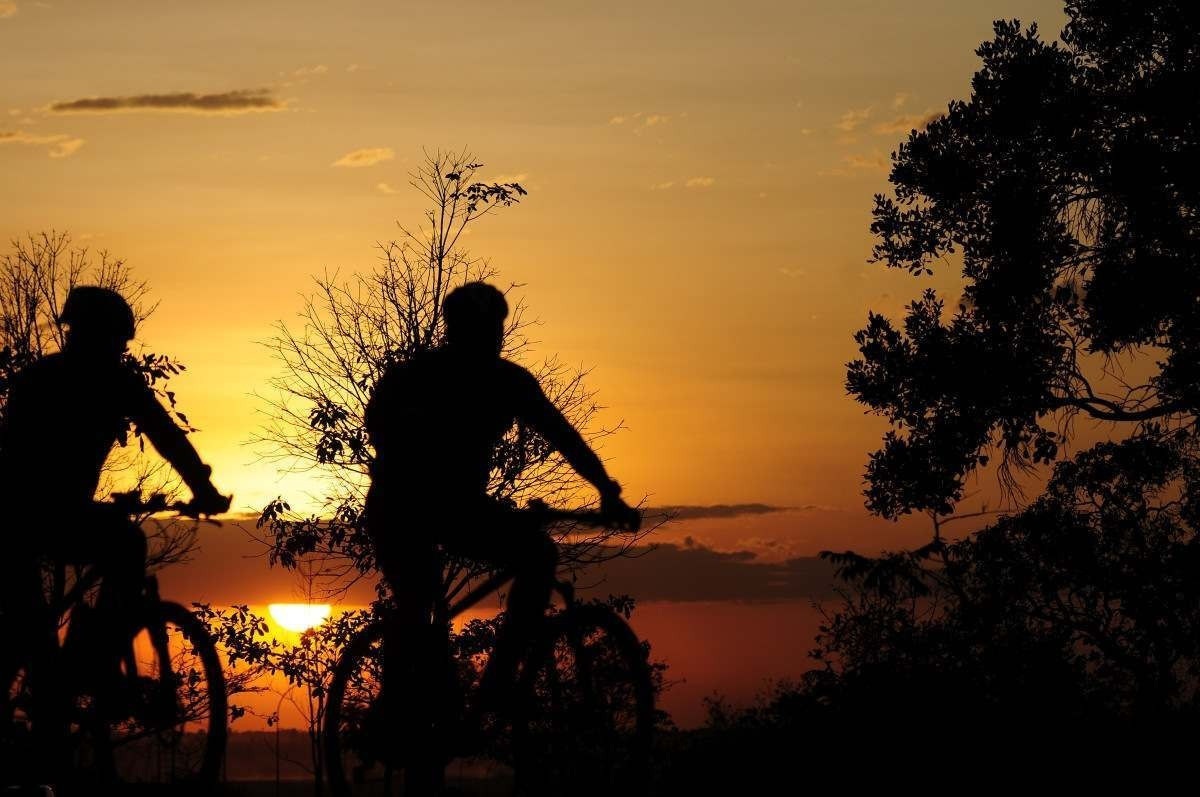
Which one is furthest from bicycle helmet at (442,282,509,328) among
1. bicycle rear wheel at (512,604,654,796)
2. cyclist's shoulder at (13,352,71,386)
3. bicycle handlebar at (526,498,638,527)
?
cyclist's shoulder at (13,352,71,386)

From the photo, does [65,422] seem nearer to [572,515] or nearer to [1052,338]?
[572,515]

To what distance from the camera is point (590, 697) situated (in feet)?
25.3

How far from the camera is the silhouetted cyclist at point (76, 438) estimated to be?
22.7ft

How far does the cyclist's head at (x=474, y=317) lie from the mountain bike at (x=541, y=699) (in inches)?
35.0

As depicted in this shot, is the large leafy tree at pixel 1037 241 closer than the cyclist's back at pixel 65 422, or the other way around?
the cyclist's back at pixel 65 422

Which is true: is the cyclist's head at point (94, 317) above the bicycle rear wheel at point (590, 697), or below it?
above

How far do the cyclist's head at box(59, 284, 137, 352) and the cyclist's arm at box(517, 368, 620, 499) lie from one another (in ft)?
6.47

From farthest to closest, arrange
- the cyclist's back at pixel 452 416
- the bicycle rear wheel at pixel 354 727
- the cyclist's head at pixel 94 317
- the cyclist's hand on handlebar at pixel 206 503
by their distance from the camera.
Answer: the bicycle rear wheel at pixel 354 727
the cyclist's hand on handlebar at pixel 206 503
the cyclist's back at pixel 452 416
the cyclist's head at pixel 94 317

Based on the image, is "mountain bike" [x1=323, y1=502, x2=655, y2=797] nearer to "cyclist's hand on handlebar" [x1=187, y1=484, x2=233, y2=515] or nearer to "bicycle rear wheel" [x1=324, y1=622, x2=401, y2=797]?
"bicycle rear wheel" [x1=324, y1=622, x2=401, y2=797]

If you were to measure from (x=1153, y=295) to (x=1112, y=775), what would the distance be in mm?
10631

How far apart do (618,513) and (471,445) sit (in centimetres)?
83

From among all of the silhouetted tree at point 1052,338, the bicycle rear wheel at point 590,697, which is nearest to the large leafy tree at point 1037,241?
the silhouetted tree at point 1052,338

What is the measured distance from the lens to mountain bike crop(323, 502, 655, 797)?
7.43 metres

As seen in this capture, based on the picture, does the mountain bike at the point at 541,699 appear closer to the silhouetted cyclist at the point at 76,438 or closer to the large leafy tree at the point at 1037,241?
the silhouetted cyclist at the point at 76,438
